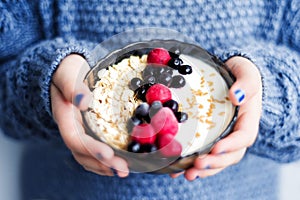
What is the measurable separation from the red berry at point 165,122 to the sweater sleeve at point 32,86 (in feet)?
0.59

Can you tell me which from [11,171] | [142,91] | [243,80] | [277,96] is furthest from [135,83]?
[11,171]

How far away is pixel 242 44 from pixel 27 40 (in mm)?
328

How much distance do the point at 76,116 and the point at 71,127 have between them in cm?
9

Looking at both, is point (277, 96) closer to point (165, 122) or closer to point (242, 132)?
point (242, 132)

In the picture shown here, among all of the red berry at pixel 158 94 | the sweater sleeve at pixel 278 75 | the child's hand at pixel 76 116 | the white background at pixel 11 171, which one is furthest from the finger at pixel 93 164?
the white background at pixel 11 171

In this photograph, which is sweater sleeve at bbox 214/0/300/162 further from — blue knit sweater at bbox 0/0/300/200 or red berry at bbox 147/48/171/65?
red berry at bbox 147/48/171/65

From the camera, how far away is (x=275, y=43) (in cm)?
77

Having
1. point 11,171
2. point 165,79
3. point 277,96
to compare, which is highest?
point 165,79

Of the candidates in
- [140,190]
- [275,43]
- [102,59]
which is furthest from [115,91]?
[275,43]

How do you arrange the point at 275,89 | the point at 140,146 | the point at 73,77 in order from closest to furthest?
the point at 140,146, the point at 73,77, the point at 275,89

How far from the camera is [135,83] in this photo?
56 cm

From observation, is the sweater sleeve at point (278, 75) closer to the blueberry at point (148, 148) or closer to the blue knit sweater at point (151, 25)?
the blue knit sweater at point (151, 25)

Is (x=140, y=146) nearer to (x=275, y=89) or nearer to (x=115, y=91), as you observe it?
(x=115, y=91)

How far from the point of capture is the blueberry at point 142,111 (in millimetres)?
510
